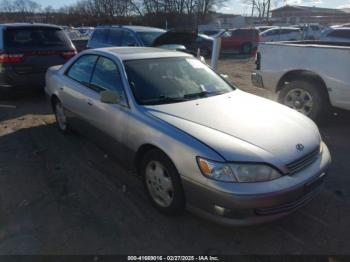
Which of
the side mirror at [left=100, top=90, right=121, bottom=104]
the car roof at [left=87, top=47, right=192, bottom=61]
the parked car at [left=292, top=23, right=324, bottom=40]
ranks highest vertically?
the car roof at [left=87, top=47, right=192, bottom=61]

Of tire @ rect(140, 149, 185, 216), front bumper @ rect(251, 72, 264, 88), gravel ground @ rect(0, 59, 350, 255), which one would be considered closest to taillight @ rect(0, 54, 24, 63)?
gravel ground @ rect(0, 59, 350, 255)

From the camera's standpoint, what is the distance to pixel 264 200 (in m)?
2.72

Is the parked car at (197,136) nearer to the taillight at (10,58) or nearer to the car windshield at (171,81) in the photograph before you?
the car windshield at (171,81)

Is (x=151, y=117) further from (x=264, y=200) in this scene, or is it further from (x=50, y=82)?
(x=50, y=82)

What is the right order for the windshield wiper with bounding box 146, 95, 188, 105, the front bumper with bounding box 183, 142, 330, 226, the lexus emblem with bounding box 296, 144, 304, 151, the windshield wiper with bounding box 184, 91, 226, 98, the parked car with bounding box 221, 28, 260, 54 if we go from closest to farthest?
the front bumper with bounding box 183, 142, 330, 226
the lexus emblem with bounding box 296, 144, 304, 151
the windshield wiper with bounding box 146, 95, 188, 105
the windshield wiper with bounding box 184, 91, 226, 98
the parked car with bounding box 221, 28, 260, 54

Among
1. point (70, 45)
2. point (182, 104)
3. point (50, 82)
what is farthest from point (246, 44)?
point (182, 104)

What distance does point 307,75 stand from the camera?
5.99m

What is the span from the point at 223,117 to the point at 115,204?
1411mm

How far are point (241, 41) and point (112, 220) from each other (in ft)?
70.3

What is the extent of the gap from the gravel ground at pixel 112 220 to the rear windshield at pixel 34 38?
12.0 feet

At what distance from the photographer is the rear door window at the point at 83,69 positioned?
15.1 ft

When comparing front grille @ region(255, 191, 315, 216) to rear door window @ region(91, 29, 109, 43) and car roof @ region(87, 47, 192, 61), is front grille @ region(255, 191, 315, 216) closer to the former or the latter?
car roof @ region(87, 47, 192, 61)

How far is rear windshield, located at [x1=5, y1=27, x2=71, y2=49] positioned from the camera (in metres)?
7.55

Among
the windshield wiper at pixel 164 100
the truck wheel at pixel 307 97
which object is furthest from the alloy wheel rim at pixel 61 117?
the truck wheel at pixel 307 97
